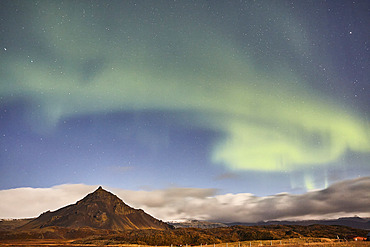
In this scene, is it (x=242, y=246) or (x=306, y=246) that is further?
(x=242, y=246)

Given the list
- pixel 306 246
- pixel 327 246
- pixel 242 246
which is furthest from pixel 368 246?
pixel 242 246

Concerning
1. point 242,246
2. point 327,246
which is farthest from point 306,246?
point 242,246

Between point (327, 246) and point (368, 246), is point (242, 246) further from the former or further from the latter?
point (368, 246)

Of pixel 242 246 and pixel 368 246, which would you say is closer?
pixel 368 246

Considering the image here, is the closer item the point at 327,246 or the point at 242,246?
the point at 327,246

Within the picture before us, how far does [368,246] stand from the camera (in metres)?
81.9

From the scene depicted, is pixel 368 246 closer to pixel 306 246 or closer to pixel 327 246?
pixel 327 246

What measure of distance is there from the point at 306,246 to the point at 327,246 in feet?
19.8

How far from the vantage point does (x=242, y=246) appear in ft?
403

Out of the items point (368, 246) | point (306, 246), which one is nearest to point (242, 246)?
point (306, 246)

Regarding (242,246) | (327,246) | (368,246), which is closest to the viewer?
(368,246)

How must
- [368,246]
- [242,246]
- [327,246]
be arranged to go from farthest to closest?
[242,246], [327,246], [368,246]

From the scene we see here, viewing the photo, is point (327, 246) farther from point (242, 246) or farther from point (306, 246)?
point (242, 246)

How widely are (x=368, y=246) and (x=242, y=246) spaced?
5106 centimetres
